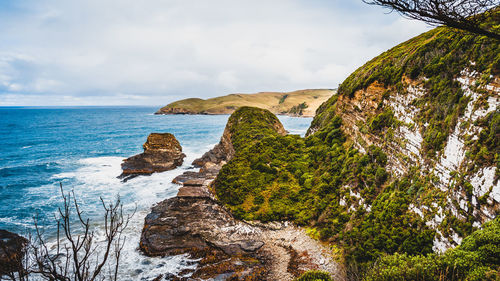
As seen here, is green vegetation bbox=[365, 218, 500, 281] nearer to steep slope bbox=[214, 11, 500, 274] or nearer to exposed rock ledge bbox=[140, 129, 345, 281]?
steep slope bbox=[214, 11, 500, 274]

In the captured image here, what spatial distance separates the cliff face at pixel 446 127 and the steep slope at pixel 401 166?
0.16 ft

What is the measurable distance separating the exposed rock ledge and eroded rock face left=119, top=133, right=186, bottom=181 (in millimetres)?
15314

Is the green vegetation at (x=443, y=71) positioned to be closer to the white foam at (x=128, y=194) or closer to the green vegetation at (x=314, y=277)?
the green vegetation at (x=314, y=277)

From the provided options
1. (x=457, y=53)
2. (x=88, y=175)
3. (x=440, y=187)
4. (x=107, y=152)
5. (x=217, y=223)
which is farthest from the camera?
(x=107, y=152)

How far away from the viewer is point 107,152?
167 ft

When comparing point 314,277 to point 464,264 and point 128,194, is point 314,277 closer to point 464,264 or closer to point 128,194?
Result: point 464,264

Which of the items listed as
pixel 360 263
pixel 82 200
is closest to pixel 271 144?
pixel 360 263

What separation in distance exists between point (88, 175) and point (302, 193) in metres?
32.2

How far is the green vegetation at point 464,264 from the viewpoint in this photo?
7.75m

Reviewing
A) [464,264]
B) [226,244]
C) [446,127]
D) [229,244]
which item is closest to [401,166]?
[446,127]

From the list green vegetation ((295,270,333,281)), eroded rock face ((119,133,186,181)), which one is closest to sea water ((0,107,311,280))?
eroded rock face ((119,133,186,181))

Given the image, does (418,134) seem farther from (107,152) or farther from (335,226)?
(107,152)

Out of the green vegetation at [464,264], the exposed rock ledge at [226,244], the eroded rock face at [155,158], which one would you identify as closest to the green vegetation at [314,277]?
the green vegetation at [464,264]

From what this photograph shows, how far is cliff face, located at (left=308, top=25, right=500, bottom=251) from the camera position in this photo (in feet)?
33.5
